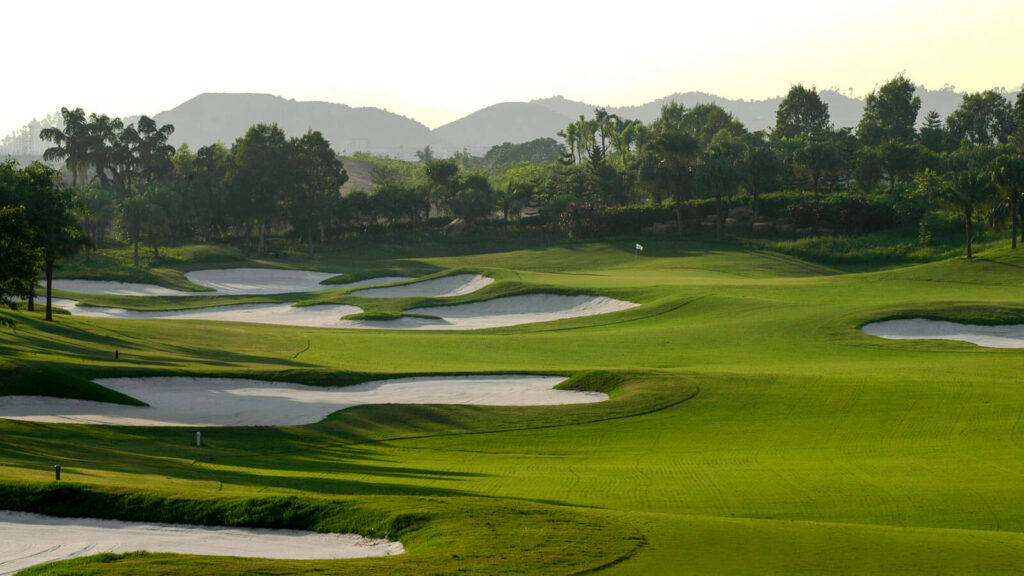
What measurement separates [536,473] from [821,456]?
6054mm

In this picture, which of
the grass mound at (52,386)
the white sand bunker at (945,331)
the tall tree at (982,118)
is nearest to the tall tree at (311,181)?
the white sand bunker at (945,331)

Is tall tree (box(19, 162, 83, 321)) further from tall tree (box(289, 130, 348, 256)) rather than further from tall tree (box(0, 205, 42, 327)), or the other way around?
tall tree (box(289, 130, 348, 256))

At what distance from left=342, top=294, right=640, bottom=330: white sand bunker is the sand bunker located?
20657mm

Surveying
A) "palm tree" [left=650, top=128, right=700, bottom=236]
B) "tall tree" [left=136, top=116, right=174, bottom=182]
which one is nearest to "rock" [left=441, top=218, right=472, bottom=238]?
"palm tree" [left=650, top=128, right=700, bottom=236]

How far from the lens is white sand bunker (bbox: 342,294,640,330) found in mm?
52344

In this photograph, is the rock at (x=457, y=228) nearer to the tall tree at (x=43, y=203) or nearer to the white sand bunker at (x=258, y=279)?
the white sand bunker at (x=258, y=279)

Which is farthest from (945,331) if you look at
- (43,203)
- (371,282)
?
(371,282)

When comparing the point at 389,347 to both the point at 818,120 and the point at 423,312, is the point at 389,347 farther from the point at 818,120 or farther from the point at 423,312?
the point at 818,120

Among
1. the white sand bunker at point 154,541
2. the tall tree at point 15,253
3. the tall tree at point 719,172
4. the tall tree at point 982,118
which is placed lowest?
the white sand bunker at point 154,541

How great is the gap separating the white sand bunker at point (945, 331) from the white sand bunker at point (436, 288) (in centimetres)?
3157

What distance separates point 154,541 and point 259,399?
1613cm

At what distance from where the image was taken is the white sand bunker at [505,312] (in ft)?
172

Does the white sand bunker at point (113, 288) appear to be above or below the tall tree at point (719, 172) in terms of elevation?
below

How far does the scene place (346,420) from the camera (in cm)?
2466
